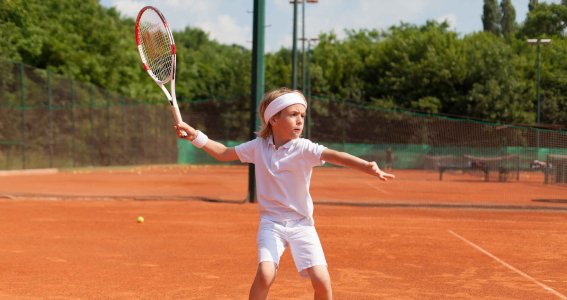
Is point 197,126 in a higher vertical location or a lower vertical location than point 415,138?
higher

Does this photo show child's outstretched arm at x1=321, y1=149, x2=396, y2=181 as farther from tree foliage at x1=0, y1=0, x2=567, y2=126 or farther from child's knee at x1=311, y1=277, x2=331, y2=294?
tree foliage at x1=0, y1=0, x2=567, y2=126

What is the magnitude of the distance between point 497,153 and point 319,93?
924 inches

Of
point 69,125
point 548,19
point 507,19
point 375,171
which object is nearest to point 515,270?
point 375,171

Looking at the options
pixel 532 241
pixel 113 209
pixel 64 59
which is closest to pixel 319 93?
pixel 64 59

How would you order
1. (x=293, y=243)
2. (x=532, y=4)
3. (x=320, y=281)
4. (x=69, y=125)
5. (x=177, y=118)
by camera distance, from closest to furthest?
(x=320, y=281), (x=293, y=243), (x=177, y=118), (x=532, y=4), (x=69, y=125)

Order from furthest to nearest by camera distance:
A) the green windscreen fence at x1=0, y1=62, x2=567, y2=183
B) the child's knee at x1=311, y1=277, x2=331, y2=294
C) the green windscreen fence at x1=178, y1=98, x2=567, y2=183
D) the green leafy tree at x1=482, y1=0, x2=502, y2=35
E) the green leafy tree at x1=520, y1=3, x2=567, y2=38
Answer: the green leafy tree at x1=482, y1=0, x2=502, y2=35 → the green leafy tree at x1=520, y1=3, x2=567, y2=38 → the green windscreen fence at x1=0, y1=62, x2=567, y2=183 → the green windscreen fence at x1=178, y1=98, x2=567, y2=183 → the child's knee at x1=311, y1=277, x2=331, y2=294

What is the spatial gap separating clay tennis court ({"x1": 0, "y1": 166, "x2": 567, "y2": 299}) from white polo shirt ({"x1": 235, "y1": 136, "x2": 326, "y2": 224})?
74.5 inches

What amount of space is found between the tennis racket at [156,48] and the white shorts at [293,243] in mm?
1695

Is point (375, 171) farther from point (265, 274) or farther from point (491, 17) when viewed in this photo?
point (491, 17)

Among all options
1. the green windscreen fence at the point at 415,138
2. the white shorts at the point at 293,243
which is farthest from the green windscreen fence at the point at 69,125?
the white shorts at the point at 293,243

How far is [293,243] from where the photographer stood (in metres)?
4.41

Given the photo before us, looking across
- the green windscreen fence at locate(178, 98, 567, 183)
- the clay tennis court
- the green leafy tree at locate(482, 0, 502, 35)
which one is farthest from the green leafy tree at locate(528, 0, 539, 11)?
the green leafy tree at locate(482, 0, 502, 35)

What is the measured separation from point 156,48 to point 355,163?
2349mm

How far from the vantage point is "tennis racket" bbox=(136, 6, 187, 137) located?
18.9 feet
